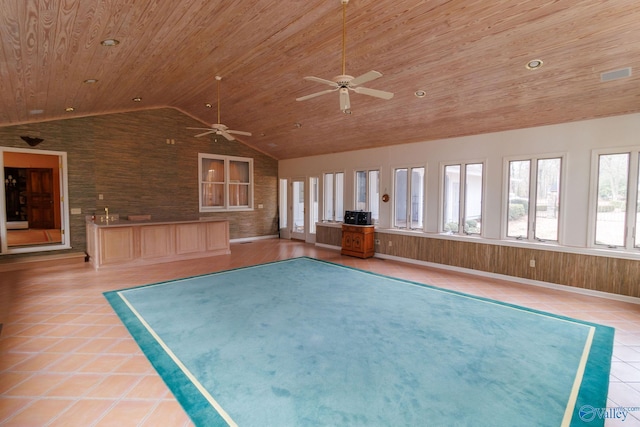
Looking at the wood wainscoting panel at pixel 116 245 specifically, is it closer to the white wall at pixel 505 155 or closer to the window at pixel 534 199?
the white wall at pixel 505 155

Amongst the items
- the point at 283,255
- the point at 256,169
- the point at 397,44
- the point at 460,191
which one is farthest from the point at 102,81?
the point at 460,191

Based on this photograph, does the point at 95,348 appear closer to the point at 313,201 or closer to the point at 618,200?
the point at 618,200

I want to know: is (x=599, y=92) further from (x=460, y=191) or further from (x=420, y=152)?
(x=420, y=152)

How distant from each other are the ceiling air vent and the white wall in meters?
1.11

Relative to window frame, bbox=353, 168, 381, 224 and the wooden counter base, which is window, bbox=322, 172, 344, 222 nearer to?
window frame, bbox=353, 168, 381, 224

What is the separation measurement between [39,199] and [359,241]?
1113 centimetres

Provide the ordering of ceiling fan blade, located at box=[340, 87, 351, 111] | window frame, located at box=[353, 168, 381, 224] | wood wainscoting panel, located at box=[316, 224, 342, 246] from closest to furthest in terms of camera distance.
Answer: ceiling fan blade, located at box=[340, 87, 351, 111] → window frame, located at box=[353, 168, 381, 224] → wood wainscoting panel, located at box=[316, 224, 342, 246]

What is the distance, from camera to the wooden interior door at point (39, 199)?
1084cm

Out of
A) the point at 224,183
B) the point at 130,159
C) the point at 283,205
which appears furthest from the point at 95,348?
the point at 283,205

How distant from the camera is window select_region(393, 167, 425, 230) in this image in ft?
23.4

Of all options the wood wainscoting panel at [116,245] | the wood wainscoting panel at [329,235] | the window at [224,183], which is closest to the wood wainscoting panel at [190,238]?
the wood wainscoting panel at [116,245]

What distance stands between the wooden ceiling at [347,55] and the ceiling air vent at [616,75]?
7 centimetres

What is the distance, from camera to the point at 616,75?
3785mm

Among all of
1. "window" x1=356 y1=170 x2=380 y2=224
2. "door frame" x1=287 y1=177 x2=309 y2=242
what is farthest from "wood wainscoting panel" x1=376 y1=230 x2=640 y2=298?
"door frame" x1=287 y1=177 x2=309 y2=242
